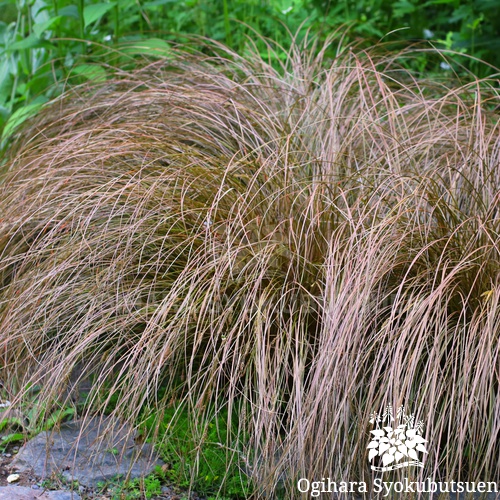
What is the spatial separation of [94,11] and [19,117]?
67 cm

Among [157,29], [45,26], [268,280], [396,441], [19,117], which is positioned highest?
[157,29]

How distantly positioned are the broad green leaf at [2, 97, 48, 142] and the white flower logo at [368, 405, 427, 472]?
7.59ft

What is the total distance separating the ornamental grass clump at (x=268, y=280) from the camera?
7.18 feet

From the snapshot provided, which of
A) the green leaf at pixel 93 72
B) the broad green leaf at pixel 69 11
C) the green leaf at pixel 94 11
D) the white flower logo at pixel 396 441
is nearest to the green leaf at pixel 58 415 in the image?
the white flower logo at pixel 396 441

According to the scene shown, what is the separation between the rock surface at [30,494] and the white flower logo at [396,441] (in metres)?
0.91

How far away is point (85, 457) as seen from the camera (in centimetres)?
236

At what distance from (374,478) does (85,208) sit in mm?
1402

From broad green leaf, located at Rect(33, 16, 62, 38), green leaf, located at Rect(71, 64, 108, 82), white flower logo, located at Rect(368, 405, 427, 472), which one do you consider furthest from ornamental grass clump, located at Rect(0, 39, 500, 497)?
broad green leaf, located at Rect(33, 16, 62, 38)

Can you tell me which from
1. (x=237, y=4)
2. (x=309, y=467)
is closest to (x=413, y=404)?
(x=309, y=467)

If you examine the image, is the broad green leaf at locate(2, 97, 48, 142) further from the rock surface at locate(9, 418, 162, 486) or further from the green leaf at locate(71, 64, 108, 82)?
the rock surface at locate(9, 418, 162, 486)

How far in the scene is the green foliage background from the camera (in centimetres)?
383

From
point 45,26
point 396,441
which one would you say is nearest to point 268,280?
point 396,441

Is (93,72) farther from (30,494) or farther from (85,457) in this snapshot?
(30,494)

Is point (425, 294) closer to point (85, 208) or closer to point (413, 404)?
point (413, 404)
